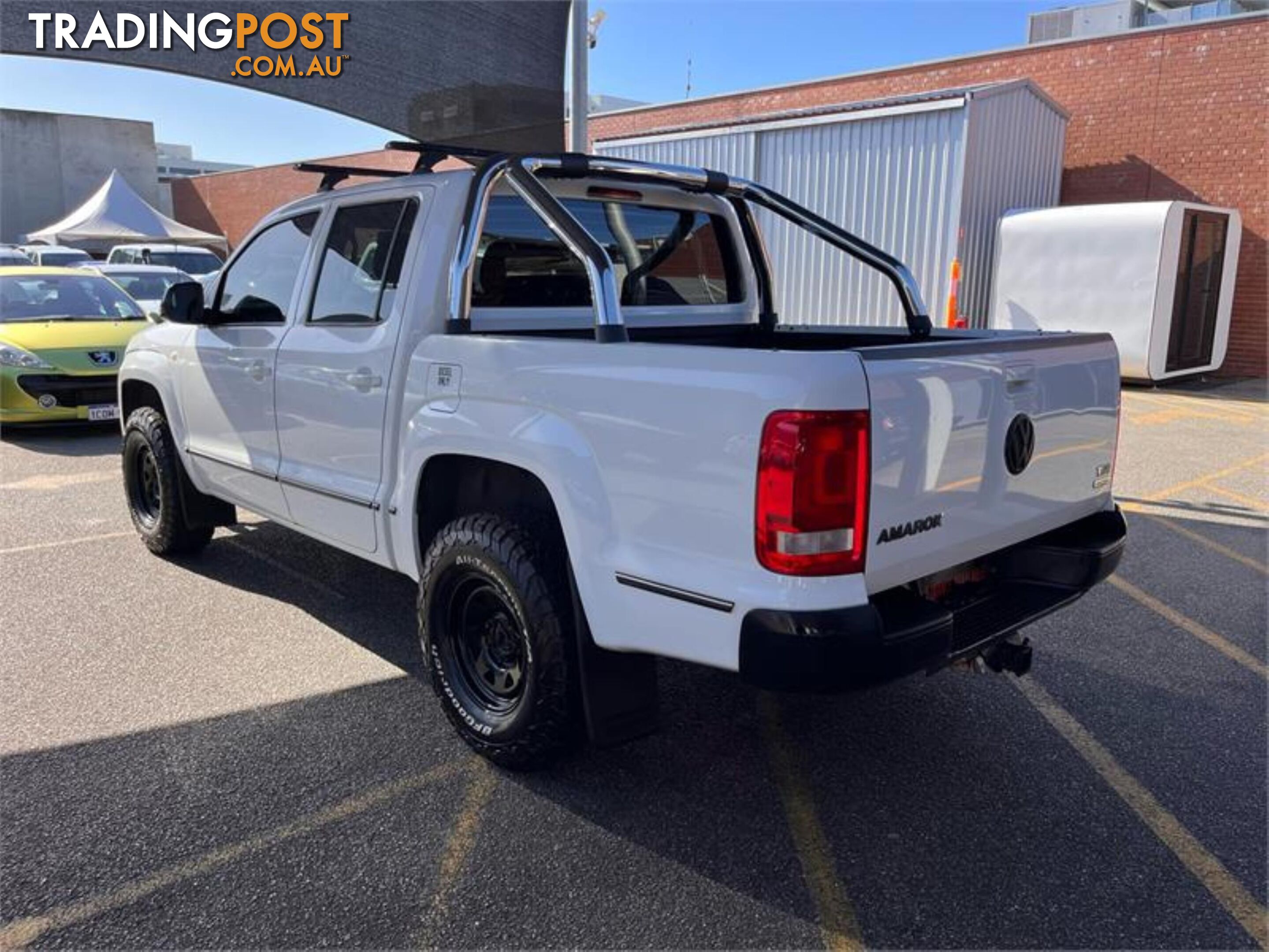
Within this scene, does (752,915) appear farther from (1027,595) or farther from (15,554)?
(15,554)

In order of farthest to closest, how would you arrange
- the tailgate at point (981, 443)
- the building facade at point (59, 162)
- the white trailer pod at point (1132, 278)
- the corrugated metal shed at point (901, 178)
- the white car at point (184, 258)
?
1. the building facade at point (59, 162)
2. the white car at point (184, 258)
3. the corrugated metal shed at point (901, 178)
4. the white trailer pod at point (1132, 278)
5. the tailgate at point (981, 443)

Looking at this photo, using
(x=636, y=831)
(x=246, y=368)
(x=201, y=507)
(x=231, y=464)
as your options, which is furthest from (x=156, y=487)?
(x=636, y=831)

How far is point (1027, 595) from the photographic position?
324 cm

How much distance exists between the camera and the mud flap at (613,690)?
2.95 meters

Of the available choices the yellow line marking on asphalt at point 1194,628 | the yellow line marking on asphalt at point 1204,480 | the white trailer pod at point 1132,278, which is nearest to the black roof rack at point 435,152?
the yellow line marking on asphalt at point 1194,628

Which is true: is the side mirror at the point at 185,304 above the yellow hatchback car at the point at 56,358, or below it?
above

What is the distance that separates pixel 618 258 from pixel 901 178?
1026 cm

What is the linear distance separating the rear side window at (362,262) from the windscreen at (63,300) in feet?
23.6

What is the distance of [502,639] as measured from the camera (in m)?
3.37

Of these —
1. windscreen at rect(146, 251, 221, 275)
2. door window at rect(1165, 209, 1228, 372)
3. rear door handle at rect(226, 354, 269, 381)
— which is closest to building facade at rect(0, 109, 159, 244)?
windscreen at rect(146, 251, 221, 275)

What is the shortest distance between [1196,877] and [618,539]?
1.89 m

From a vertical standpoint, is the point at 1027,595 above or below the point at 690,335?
below

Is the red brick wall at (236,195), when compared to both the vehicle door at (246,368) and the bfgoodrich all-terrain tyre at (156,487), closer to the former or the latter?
the bfgoodrich all-terrain tyre at (156,487)

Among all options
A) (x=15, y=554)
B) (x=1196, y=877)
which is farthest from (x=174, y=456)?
(x=1196, y=877)
